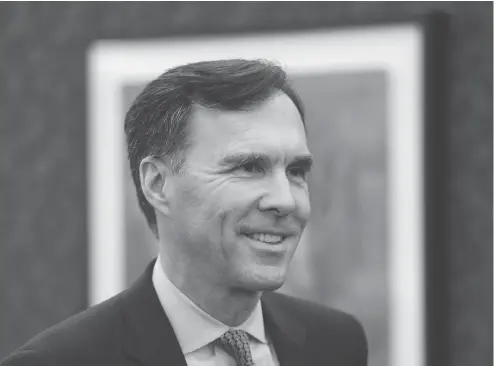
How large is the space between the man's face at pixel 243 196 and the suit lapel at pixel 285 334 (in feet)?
0.62

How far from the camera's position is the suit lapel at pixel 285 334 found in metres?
1.32

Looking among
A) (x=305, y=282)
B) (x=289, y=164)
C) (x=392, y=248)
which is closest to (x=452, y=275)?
(x=392, y=248)

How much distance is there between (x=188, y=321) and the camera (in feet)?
4.03

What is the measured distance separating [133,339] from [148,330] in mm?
23

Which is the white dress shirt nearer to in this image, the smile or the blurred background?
the smile

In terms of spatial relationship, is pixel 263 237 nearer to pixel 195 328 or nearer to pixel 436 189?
pixel 195 328

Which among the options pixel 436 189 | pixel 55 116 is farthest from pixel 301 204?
pixel 55 116

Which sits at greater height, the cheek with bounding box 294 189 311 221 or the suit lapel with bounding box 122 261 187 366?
the cheek with bounding box 294 189 311 221

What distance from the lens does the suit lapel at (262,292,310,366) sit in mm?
1321

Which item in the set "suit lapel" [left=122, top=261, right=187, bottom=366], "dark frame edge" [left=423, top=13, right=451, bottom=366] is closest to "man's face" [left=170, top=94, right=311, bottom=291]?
"suit lapel" [left=122, top=261, right=187, bottom=366]

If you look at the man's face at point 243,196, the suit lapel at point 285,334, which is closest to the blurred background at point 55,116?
the suit lapel at point 285,334

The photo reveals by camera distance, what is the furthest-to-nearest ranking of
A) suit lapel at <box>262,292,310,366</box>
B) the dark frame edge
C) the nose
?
the dark frame edge, suit lapel at <box>262,292,310,366</box>, the nose

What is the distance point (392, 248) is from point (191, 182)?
1083mm

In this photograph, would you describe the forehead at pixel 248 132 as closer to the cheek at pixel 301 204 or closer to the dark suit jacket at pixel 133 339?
the cheek at pixel 301 204
